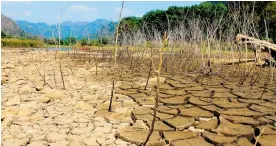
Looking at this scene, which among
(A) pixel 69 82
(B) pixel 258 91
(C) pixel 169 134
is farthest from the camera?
(A) pixel 69 82

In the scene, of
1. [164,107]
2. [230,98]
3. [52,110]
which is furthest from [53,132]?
[230,98]

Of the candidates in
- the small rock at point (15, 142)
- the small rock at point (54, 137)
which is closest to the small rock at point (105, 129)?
the small rock at point (54, 137)

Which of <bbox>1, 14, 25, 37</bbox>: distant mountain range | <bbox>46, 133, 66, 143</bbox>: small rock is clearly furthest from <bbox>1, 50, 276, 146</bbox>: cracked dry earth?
<bbox>1, 14, 25, 37</bbox>: distant mountain range

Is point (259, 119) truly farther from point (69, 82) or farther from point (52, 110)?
point (69, 82)

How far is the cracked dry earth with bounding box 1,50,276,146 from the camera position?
262 centimetres

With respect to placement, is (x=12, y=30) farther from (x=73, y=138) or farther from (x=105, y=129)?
(x=73, y=138)

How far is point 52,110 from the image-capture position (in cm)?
344

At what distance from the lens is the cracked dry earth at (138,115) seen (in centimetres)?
262

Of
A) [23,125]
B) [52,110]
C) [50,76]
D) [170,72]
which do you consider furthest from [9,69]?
[23,125]

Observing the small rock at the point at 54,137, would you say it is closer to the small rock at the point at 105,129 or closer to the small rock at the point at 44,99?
the small rock at the point at 105,129

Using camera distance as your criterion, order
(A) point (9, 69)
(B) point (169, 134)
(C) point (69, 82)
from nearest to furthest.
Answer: (B) point (169, 134)
(C) point (69, 82)
(A) point (9, 69)

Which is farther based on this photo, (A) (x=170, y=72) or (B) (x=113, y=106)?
(A) (x=170, y=72)

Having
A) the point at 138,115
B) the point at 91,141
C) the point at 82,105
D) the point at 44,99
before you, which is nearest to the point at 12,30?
the point at 44,99

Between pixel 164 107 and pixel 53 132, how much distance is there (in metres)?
A: 1.31
